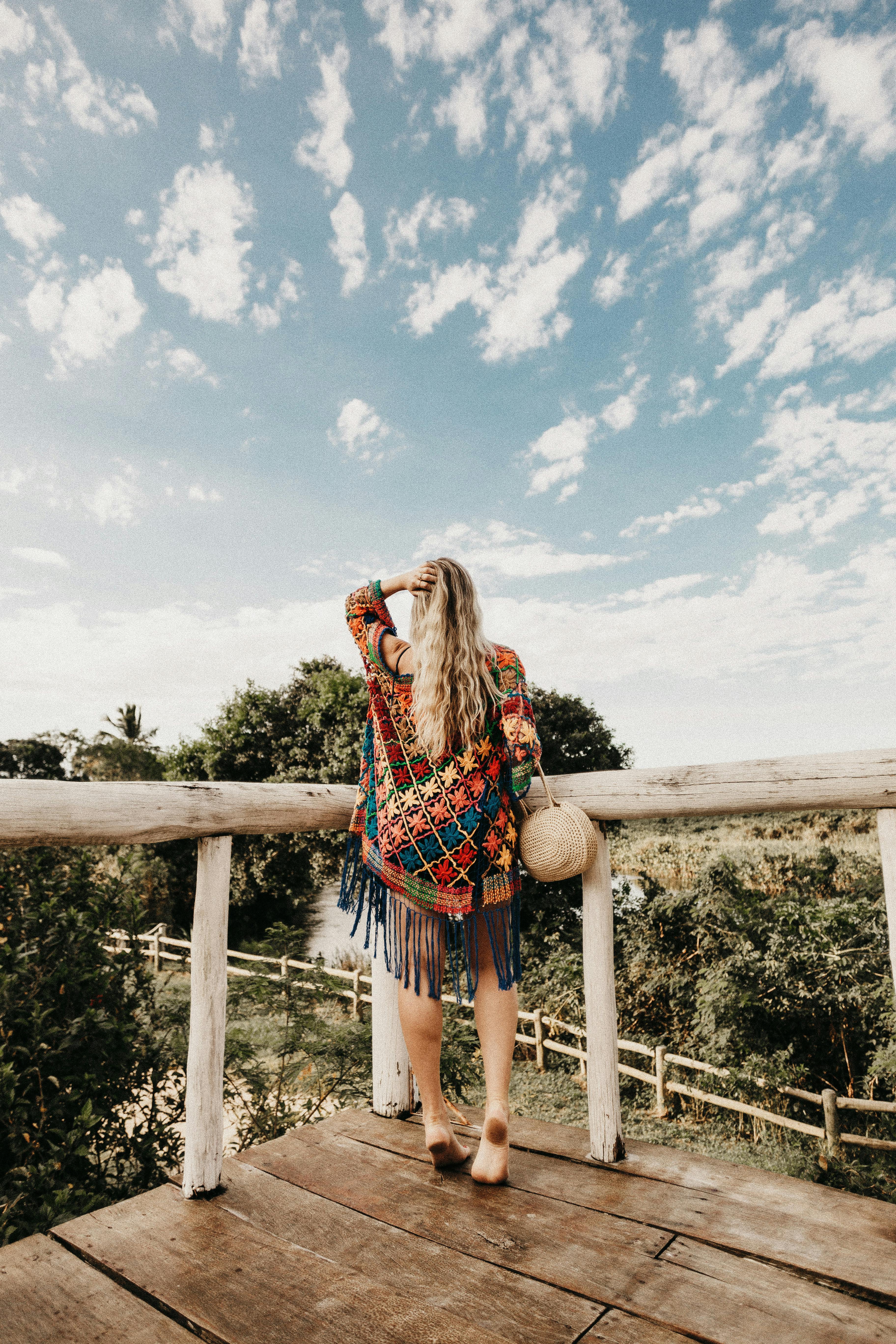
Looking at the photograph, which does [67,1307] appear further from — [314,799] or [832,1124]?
[832,1124]

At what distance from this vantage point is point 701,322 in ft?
41.5

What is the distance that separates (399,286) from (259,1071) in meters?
14.3

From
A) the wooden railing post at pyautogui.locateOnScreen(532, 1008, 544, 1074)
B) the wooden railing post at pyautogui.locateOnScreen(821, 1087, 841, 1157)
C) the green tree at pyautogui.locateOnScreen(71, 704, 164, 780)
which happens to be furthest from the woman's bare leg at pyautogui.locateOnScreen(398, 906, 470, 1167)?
the green tree at pyautogui.locateOnScreen(71, 704, 164, 780)

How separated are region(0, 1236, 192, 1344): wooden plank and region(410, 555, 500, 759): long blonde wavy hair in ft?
3.44

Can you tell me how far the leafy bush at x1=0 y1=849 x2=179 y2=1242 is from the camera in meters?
1.98

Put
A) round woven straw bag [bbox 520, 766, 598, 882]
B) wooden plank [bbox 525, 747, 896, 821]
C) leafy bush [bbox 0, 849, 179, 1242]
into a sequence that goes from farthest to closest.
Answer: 1. leafy bush [bbox 0, 849, 179, 1242]
2. round woven straw bag [bbox 520, 766, 598, 882]
3. wooden plank [bbox 525, 747, 896, 821]

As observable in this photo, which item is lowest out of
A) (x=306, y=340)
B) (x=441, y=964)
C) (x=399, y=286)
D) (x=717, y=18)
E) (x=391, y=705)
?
(x=441, y=964)

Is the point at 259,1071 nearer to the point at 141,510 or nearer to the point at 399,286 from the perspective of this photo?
the point at 399,286

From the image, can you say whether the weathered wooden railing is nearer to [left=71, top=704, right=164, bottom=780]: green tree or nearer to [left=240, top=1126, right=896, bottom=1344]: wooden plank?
[left=240, top=1126, right=896, bottom=1344]: wooden plank

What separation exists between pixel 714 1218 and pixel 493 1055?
506mm

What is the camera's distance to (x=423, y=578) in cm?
167

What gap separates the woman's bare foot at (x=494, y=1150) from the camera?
1.42 metres

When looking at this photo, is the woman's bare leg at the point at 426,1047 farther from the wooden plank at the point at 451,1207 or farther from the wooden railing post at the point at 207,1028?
the wooden railing post at the point at 207,1028

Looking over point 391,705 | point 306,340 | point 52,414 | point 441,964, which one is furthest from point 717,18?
point 52,414
